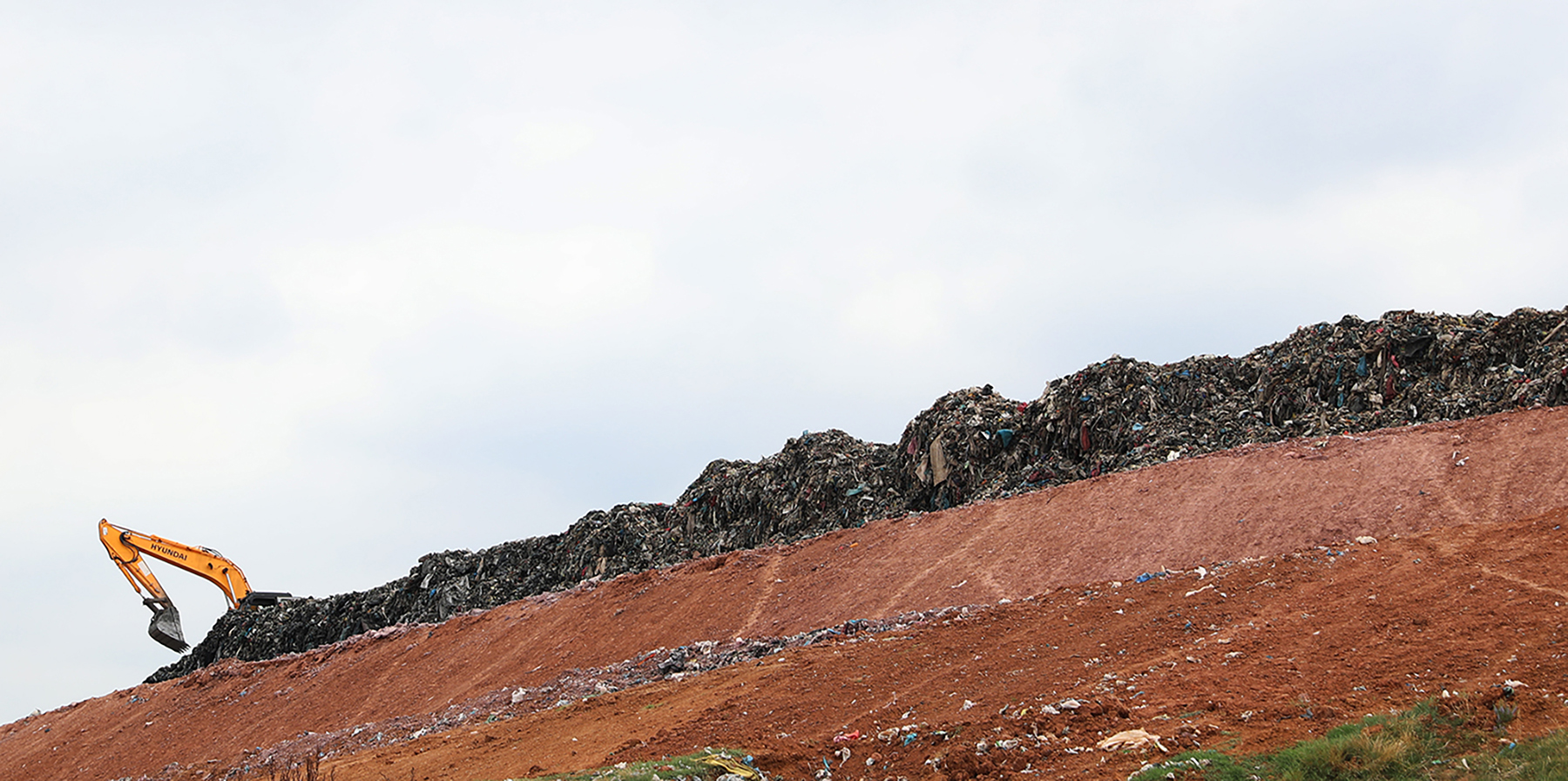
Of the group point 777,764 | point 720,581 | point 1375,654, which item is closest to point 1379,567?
point 1375,654

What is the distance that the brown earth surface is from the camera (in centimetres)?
920

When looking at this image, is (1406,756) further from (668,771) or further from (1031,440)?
(1031,440)

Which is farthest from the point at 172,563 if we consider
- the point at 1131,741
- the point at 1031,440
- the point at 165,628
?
the point at 1131,741

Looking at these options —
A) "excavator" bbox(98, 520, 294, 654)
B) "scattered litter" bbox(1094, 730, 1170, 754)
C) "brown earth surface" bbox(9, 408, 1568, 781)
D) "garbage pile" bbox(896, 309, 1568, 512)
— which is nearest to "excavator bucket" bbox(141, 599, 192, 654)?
"excavator" bbox(98, 520, 294, 654)

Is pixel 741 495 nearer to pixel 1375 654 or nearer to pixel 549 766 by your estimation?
pixel 549 766

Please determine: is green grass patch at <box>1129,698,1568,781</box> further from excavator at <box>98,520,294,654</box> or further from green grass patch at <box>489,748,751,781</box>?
excavator at <box>98,520,294,654</box>

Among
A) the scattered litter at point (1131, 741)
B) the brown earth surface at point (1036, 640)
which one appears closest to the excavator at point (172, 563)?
the brown earth surface at point (1036, 640)

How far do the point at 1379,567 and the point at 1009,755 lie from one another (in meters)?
5.70

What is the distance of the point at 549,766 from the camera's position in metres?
11.3

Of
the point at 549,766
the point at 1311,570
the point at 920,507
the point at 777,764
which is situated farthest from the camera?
the point at 920,507

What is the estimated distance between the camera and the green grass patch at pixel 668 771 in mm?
9375

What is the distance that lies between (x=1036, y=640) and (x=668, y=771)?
497 cm

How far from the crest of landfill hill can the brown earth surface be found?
219 centimetres

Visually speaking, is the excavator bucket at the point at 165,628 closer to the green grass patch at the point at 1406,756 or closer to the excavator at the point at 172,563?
the excavator at the point at 172,563
